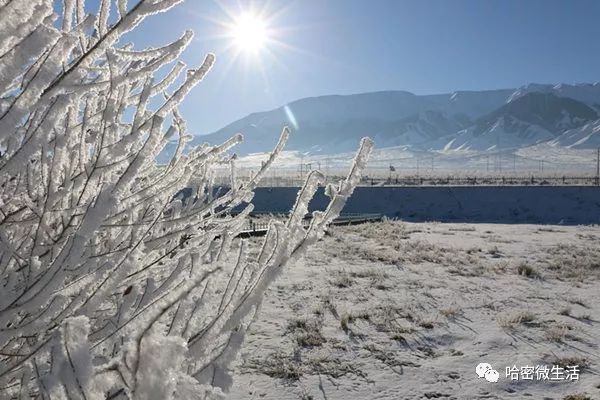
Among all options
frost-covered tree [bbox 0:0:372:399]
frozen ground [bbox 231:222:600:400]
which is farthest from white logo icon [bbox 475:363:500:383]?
frost-covered tree [bbox 0:0:372:399]

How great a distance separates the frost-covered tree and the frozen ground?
2.83ft

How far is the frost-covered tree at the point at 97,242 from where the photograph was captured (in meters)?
0.80

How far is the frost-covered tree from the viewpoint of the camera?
0.80 metres

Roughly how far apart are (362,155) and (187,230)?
2.59ft

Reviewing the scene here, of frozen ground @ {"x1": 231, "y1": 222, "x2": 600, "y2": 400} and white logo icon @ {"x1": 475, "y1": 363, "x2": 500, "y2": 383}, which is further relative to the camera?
white logo icon @ {"x1": 475, "y1": 363, "x2": 500, "y2": 383}

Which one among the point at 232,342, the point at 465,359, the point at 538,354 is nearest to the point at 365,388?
the point at 465,359

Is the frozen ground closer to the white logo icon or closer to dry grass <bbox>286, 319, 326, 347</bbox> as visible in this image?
dry grass <bbox>286, 319, 326, 347</bbox>

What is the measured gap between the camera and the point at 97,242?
1.77 m

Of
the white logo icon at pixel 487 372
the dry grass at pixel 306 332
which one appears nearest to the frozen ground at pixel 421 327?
the dry grass at pixel 306 332

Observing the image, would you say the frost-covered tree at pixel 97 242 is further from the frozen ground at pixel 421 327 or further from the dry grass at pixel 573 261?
the dry grass at pixel 573 261

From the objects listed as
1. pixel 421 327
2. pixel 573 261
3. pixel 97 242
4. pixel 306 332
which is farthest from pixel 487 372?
pixel 573 261

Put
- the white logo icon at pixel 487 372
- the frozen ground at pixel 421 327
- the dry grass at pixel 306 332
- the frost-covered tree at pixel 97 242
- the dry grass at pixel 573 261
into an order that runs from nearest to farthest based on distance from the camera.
A: the frost-covered tree at pixel 97 242 < the frozen ground at pixel 421 327 < the white logo icon at pixel 487 372 < the dry grass at pixel 306 332 < the dry grass at pixel 573 261

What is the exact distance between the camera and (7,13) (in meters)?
1.06

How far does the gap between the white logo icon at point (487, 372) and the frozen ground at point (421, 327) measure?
0.39 feet
